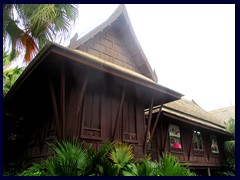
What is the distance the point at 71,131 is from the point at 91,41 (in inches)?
163

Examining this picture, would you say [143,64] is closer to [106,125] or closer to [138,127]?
[138,127]

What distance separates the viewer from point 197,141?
1510 centimetres

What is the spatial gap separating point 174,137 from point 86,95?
757 cm

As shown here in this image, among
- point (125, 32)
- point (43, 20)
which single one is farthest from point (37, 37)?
point (125, 32)

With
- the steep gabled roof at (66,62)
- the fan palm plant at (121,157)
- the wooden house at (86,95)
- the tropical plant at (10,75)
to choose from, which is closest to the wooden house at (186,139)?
the steep gabled roof at (66,62)

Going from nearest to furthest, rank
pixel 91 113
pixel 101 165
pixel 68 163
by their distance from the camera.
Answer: pixel 68 163 → pixel 101 165 → pixel 91 113

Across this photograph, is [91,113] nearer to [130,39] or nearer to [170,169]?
[170,169]

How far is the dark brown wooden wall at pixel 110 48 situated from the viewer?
9203 mm

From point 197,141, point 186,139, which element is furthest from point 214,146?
point 186,139

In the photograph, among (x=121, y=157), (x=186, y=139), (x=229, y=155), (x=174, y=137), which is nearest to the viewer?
(x=121, y=157)

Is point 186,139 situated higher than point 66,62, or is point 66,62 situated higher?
point 66,62

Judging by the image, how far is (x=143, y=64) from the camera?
34.4 feet

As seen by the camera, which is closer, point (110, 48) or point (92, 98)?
point (92, 98)

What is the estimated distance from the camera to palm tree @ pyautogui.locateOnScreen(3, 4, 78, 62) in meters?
6.51
